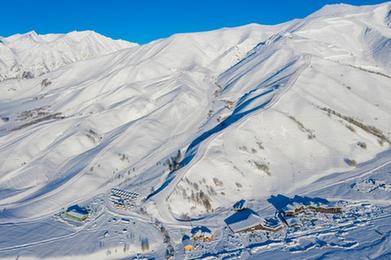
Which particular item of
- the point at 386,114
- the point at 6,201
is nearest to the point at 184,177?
the point at 6,201

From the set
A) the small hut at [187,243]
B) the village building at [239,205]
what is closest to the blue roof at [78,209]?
the small hut at [187,243]

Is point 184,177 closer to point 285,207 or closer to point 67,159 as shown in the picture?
point 285,207

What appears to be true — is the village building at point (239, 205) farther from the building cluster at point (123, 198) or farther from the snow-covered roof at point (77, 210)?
the snow-covered roof at point (77, 210)

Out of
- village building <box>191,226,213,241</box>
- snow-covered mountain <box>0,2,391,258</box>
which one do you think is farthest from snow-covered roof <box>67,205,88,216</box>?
village building <box>191,226,213,241</box>

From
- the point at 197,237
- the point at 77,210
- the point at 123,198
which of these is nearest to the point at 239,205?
the point at 197,237

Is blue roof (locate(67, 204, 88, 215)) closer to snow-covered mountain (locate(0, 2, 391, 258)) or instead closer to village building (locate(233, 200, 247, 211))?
snow-covered mountain (locate(0, 2, 391, 258))

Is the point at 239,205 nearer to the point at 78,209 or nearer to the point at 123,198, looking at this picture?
the point at 123,198

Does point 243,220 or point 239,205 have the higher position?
point 239,205
